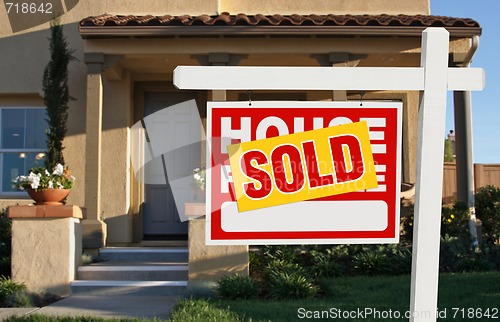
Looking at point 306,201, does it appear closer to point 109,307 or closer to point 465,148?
point 109,307

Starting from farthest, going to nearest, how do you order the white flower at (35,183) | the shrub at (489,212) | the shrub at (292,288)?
the shrub at (489,212) → the white flower at (35,183) → the shrub at (292,288)

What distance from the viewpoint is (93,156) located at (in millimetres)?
10000

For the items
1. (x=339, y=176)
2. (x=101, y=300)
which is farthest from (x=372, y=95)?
(x=339, y=176)

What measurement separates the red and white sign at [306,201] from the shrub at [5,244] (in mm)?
8245

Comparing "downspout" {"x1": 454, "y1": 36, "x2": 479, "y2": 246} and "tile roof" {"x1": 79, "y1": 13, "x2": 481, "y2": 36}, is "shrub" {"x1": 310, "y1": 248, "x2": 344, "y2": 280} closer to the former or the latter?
"downspout" {"x1": 454, "y1": 36, "x2": 479, "y2": 246}

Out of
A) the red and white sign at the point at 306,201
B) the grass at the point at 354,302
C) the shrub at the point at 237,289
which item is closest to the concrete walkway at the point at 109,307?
the grass at the point at 354,302

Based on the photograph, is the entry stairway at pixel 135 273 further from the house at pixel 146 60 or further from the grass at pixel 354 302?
the grass at pixel 354 302

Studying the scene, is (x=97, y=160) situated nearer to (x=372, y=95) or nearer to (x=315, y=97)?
(x=315, y=97)

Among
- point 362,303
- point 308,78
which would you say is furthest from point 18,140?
point 308,78

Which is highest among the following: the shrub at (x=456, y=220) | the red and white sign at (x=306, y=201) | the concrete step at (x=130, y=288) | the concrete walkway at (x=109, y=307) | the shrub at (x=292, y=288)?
the red and white sign at (x=306, y=201)

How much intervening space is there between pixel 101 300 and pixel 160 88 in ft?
16.2

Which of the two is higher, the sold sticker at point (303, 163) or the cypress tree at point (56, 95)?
the cypress tree at point (56, 95)

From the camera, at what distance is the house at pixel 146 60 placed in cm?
1012

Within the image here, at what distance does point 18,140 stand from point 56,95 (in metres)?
1.87
